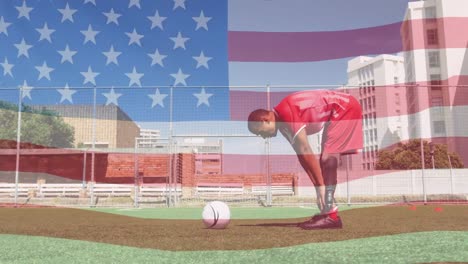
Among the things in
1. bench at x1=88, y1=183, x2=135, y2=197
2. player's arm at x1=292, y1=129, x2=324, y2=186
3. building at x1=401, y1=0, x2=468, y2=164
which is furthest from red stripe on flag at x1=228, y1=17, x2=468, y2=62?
building at x1=401, y1=0, x2=468, y2=164

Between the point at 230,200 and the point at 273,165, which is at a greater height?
the point at 273,165

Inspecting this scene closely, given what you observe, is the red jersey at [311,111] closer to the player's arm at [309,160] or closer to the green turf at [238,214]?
the player's arm at [309,160]

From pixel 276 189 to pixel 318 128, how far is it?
220 inches

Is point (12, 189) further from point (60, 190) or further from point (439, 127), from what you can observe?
point (439, 127)

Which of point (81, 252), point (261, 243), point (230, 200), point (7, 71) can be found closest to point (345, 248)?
point (261, 243)

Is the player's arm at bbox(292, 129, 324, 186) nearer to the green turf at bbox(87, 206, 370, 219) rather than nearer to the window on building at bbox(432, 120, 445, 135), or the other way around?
the green turf at bbox(87, 206, 370, 219)

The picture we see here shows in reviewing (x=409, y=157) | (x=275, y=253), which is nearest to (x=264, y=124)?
(x=275, y=253)

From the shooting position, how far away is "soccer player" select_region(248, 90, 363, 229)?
3920 mm

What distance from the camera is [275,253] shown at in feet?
8.44

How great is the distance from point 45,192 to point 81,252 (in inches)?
364

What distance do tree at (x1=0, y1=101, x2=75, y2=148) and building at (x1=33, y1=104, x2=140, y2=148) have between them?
21 cm

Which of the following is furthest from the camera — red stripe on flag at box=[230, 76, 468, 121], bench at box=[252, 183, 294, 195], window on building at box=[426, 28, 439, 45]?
window on building at box=[426, 28, 439, 45]

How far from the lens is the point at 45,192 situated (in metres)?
11.0

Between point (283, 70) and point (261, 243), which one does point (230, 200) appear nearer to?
point (283, 70)
